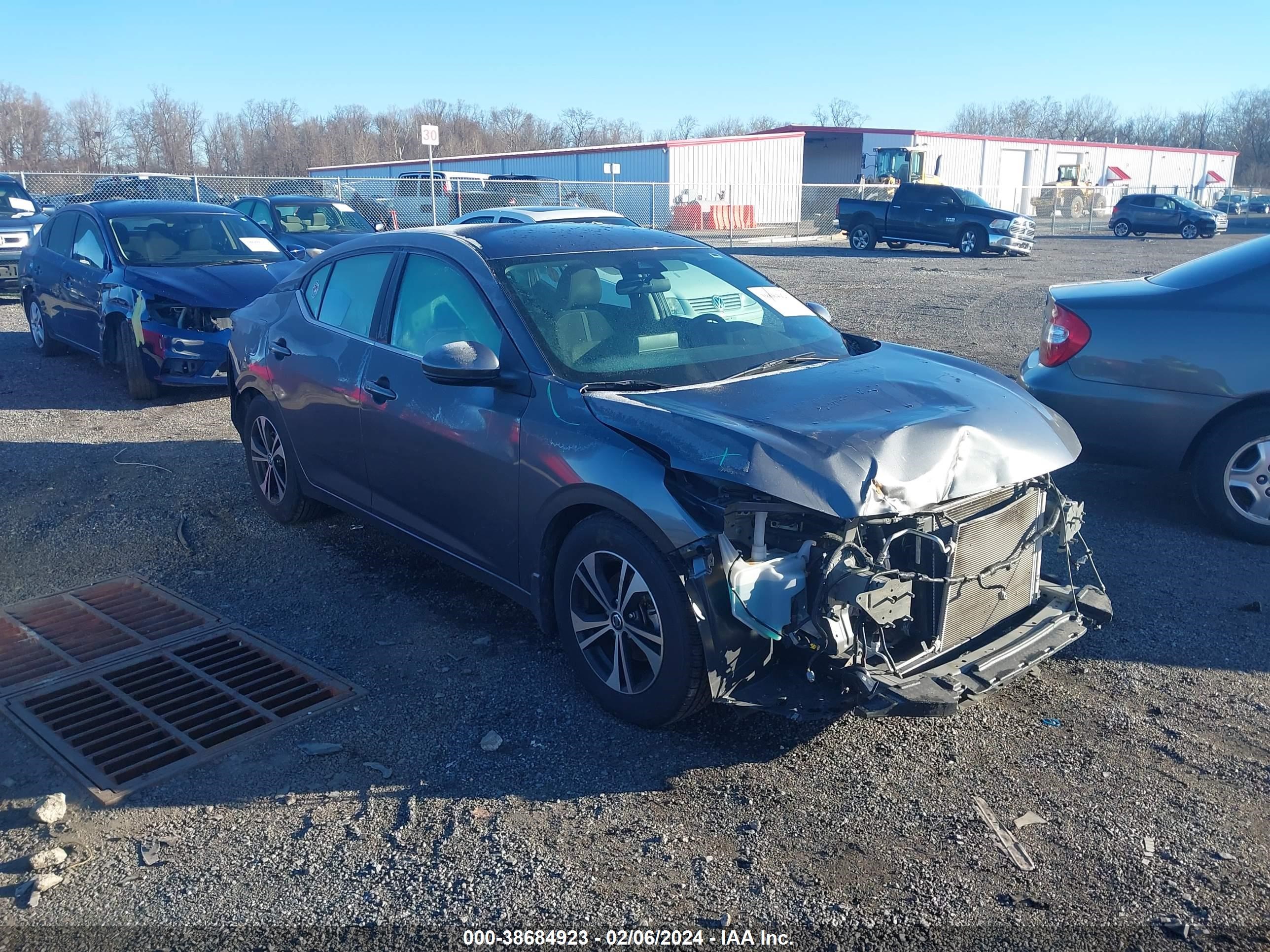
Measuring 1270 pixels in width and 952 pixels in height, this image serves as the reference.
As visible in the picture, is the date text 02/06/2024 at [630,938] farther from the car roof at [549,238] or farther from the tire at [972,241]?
the tire at [972,241]

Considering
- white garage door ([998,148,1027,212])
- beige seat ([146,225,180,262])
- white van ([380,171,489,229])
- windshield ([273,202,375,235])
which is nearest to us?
beige seat ([146,225,180,262])

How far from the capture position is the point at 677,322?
179 inches

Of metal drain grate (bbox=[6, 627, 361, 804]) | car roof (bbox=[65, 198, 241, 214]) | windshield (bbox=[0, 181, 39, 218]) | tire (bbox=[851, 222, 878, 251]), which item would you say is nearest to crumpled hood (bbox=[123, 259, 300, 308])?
car roof (bbox=[65, 198, 241, 214])

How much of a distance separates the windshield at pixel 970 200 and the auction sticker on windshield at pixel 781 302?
83.1 feet

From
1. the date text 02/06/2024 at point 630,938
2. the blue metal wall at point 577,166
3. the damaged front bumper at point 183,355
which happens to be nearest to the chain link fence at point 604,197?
the blue metal wall at point 577,166

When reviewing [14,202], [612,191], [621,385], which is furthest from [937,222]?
[621,385]

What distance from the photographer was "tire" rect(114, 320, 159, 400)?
9086mm

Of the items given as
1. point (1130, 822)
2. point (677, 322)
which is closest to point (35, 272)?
point (677, 322)

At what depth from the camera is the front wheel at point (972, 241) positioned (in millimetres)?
27875

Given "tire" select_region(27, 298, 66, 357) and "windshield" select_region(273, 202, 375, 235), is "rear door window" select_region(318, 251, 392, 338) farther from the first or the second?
"windshield" select_region(273, 202, 375, 235)

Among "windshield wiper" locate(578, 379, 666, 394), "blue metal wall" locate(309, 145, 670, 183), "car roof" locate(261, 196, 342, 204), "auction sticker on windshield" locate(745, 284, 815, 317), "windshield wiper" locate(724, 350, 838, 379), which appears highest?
"blue metal wall" locate(309, 145, 670, 183)

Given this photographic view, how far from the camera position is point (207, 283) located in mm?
9164

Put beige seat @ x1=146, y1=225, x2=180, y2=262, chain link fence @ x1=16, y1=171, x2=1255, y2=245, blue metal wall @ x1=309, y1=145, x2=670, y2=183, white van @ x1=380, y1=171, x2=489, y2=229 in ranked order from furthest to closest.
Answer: blue metal wall @ x1=309, y1=145, x2=670, y2=183 → white van @ x1=380, y1=171, x2=489, y2=229 → chain link fence @ x1=16, y1=171, x2=1255, y2=245 → beige seat @ x1=146, y1=225, x2=180, y2=262

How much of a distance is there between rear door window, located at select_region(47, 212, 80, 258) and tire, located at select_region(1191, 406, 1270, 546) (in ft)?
33.4
